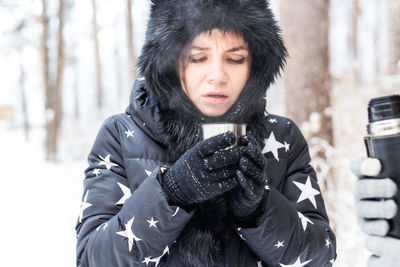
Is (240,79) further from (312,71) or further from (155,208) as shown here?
(312,71)

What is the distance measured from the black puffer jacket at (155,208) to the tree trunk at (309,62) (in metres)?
1.45

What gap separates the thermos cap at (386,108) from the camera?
0.68 meters

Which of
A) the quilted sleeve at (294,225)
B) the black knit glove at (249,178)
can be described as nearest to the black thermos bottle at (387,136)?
the black knit glove at (249,178)

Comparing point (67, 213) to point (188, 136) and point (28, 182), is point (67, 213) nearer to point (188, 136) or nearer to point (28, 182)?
point (28, 182)

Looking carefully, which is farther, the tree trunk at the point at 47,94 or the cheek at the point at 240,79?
the tree trunk at the point at 47,94

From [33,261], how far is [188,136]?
254cm

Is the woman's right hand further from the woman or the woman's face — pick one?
the woman's face

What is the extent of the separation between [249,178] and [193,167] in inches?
5.7

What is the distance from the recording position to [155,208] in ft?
3.43

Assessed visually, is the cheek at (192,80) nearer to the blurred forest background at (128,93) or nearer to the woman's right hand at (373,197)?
the blurred forest background at (128,93)

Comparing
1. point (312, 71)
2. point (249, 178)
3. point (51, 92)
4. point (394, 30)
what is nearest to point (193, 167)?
point (249, 178)

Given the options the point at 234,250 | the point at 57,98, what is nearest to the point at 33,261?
the point at 234,250

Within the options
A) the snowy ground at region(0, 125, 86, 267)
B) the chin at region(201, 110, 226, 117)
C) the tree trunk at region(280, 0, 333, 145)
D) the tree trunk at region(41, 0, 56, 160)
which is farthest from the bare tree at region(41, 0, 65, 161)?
the chin at region(201, 110, 226, 117)

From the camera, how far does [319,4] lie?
9.23ft
